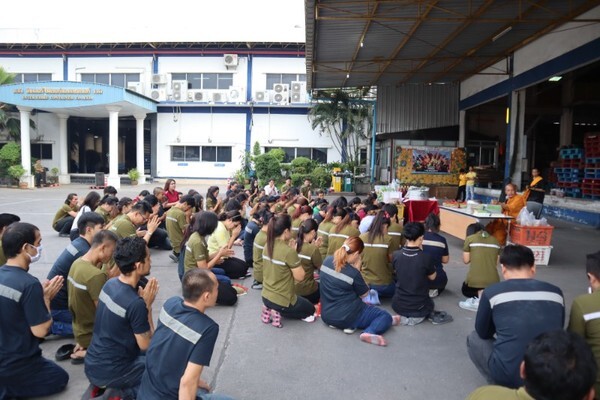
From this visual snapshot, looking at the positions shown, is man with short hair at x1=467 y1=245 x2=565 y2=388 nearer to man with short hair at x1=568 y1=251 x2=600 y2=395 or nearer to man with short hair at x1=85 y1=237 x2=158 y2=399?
man with short hair at x1=568 y1=251 x2=600 y2=395

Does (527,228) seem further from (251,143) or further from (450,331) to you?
(251,143)

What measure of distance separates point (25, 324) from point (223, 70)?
25.3m

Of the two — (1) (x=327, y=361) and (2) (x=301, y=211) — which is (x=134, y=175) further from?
(1) (x=327, y=361)

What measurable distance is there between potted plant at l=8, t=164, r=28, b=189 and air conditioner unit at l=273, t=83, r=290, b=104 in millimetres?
13751

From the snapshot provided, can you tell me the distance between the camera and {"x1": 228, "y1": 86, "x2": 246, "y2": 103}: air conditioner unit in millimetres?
26219

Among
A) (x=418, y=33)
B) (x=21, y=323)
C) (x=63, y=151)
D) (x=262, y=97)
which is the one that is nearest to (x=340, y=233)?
(x=21, y=323)

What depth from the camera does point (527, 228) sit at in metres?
7.68

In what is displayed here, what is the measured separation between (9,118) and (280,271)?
84.9ft

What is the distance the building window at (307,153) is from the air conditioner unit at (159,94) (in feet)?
22.6

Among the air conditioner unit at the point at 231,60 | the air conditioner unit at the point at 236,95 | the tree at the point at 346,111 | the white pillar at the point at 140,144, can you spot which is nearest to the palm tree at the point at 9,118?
the white pillar at the point at 140,144

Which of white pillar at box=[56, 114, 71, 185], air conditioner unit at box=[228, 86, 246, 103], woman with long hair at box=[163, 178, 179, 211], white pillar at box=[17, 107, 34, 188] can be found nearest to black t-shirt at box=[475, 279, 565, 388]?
woman with long hair at box=[163, 178, 179, 211]

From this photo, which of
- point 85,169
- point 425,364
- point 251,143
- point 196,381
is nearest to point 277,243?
point 425,364

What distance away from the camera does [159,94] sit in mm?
26531

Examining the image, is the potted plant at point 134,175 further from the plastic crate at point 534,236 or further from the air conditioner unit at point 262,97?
the plastic crate at point 534,236
